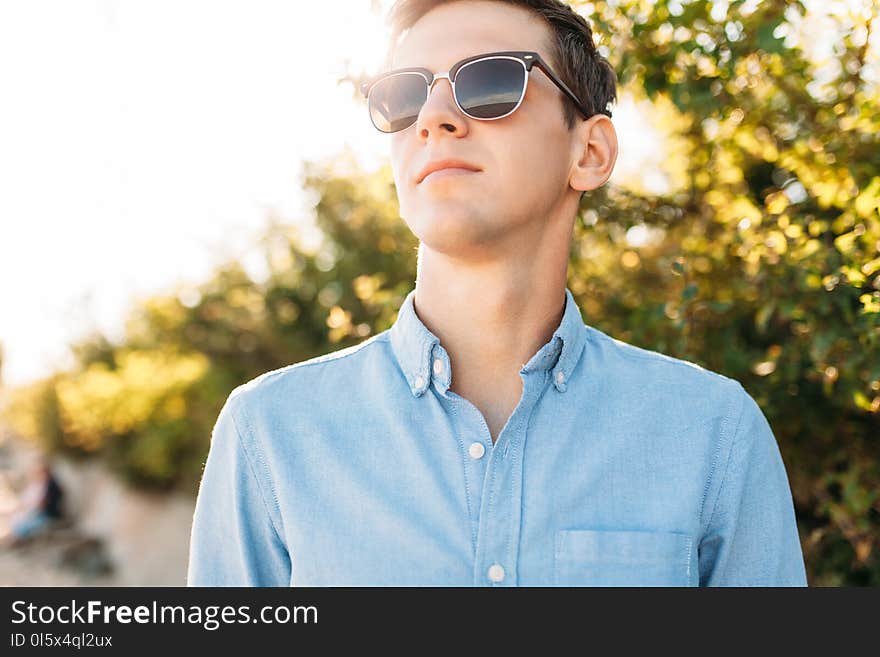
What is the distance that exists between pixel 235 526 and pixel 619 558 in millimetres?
868

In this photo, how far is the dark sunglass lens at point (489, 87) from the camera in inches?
76.7

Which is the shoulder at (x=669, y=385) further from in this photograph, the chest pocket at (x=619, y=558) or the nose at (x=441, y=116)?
the nose at (x=441, y=116)

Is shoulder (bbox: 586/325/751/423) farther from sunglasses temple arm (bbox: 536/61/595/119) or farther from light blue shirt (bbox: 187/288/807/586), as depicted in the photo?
sunglasses temple arm (bbox: 536/61/595/119)

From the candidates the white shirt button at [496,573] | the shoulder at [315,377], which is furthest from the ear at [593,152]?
the white shirt button at [496,573]

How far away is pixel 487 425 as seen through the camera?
1902 mm

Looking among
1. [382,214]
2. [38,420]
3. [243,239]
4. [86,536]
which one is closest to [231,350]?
[243,239]

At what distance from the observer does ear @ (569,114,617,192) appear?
218cm

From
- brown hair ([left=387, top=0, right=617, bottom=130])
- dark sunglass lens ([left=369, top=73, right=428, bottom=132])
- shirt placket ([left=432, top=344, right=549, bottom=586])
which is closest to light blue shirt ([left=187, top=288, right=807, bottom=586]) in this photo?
shirt placket ([left=432, top=344, right=549, bottom=586])

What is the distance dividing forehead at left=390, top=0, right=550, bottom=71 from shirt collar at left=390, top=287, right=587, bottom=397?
0.63 meters

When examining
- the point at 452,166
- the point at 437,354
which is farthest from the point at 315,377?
the point at 452,166

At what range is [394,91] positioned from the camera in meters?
2.09

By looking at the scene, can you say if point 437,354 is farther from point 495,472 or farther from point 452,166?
point 452,166
